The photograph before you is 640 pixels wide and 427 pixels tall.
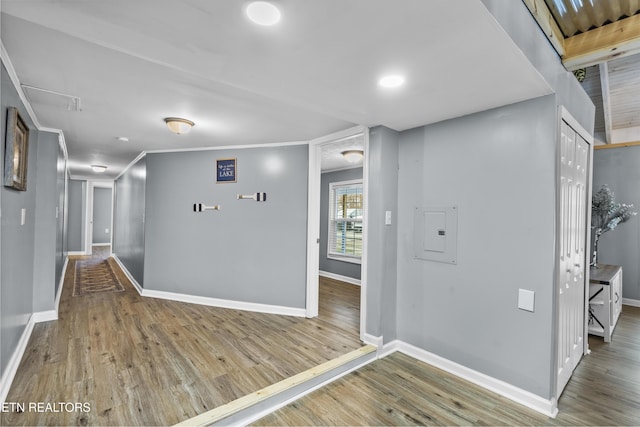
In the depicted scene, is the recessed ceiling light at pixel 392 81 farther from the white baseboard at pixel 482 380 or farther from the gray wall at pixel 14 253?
the gray wall at pixel 14 253

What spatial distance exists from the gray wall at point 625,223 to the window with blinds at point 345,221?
13.3 ft

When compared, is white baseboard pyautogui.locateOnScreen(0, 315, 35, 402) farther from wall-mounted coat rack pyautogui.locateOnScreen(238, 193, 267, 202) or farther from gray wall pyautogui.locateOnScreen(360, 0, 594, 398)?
gray wall pyautogui.locateOnScreen(360, 0, 594, 398)

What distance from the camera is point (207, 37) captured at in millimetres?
1445

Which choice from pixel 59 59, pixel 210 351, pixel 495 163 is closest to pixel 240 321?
pixel 210 351

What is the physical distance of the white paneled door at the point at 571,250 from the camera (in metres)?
2.18

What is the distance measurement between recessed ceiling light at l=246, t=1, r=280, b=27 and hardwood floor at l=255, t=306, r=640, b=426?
7.59ft

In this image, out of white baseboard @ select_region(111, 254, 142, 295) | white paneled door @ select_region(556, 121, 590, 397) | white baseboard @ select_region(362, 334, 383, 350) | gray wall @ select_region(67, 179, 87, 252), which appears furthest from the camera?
gray wall @ select_region(67, 179, 87, 252)

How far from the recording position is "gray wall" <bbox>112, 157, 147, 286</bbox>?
464 cm

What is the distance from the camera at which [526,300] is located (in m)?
2.11

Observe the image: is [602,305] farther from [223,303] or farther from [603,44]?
[223,303]

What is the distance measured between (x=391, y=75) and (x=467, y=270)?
1665 mm

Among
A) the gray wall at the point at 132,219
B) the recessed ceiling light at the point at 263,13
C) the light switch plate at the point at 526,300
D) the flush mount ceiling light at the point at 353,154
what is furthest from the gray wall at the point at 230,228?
the recessed ceiling light at the point at 263,13

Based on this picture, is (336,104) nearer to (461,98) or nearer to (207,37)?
(461,98)

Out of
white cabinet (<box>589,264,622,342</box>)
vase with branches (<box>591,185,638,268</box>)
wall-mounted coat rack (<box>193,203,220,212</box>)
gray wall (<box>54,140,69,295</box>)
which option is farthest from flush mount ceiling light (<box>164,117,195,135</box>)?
vase with branches (<box>591,185,638,268</box>)
